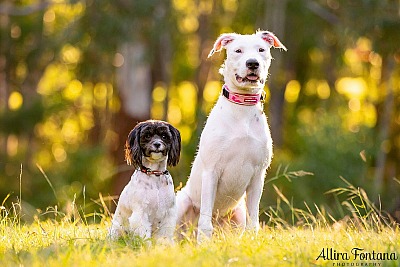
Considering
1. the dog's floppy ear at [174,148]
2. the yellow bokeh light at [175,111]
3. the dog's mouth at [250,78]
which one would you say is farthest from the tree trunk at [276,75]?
the dog's floppy ear at [174,148]

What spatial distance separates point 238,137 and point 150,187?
87 cm

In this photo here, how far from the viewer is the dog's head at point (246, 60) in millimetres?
7602

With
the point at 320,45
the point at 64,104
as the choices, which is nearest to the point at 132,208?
the point at 320,45

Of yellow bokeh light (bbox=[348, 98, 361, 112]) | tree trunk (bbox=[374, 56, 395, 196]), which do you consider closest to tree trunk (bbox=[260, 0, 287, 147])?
tree trunk (bbox=[374, 56, 395, 196])

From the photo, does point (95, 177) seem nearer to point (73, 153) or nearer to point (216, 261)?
point (73, 153)

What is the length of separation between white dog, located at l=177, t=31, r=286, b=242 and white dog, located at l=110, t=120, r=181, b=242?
37 centimetres

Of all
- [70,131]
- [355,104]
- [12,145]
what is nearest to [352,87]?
[355,104]

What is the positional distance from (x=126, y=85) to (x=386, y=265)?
15240 millimetres

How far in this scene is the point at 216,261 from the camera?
5988mm

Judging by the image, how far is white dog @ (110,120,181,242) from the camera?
7.41m

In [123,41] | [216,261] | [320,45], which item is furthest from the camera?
[320,45]

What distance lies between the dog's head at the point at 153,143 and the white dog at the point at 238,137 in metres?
0.38

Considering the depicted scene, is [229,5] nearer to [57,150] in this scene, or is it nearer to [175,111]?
[175,111]

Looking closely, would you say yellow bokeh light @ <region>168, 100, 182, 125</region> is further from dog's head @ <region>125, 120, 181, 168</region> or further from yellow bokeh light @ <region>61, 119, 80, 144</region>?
dog's head @ <region>125, 120, 181, 168</region>
